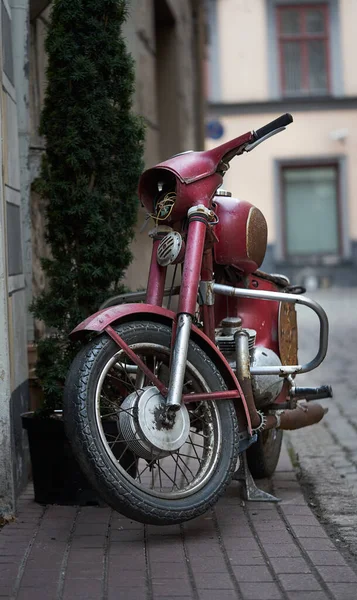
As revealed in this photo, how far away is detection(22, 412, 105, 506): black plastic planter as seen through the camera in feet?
14.0

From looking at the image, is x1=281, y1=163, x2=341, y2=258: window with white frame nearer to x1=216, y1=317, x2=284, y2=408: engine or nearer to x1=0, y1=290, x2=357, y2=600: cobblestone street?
x1=0, y1=290, x2=357, y2=600: cobblestone street

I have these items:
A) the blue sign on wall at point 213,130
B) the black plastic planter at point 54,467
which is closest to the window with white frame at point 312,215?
the blue sign on wall at point 213,130

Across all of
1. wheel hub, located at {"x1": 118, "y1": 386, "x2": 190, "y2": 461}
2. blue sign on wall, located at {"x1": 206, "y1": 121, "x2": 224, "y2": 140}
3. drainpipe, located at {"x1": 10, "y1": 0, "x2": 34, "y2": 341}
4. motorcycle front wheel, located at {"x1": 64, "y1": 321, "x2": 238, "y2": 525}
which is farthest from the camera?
blue sign on wall, located at {"x1": 206, "y1": 121, "x2": 224, "y2": 140}

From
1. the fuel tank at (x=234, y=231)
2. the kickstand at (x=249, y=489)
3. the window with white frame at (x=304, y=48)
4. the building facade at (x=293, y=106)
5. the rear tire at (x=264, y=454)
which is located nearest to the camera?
the fuel tank at (x=234, y=231)

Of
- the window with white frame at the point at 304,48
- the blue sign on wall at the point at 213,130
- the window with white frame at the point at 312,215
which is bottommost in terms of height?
the window with white frame at the point at 312,215

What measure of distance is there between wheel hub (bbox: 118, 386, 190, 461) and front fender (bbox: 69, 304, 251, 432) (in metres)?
0.28

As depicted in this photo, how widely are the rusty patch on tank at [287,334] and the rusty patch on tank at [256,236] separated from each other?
11.2 inches

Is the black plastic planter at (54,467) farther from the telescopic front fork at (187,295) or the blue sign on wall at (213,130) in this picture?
the blue sign on wall at (213,130)

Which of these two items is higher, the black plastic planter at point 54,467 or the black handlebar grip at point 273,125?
the black handlebar grip at point 273,125

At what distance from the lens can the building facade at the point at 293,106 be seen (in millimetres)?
23422

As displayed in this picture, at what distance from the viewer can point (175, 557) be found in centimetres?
355

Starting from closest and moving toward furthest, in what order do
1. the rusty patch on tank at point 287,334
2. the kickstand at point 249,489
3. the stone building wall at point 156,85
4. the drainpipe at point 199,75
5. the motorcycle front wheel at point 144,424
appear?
1. the motorcycle front wheel at point 144,424
2. the kickstand at point 249,489
3. the rusty patch on tank at point 287,334
4. the stone building wall at point 156,85
5. the drainpipe at point 199,75

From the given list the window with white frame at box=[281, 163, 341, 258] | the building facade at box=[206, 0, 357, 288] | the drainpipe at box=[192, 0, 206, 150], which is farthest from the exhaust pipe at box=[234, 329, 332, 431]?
the window with white frame at box=[281, 163, 341, 258]

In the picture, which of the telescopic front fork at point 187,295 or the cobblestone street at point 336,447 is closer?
the telescopic front fork at point 187,295
